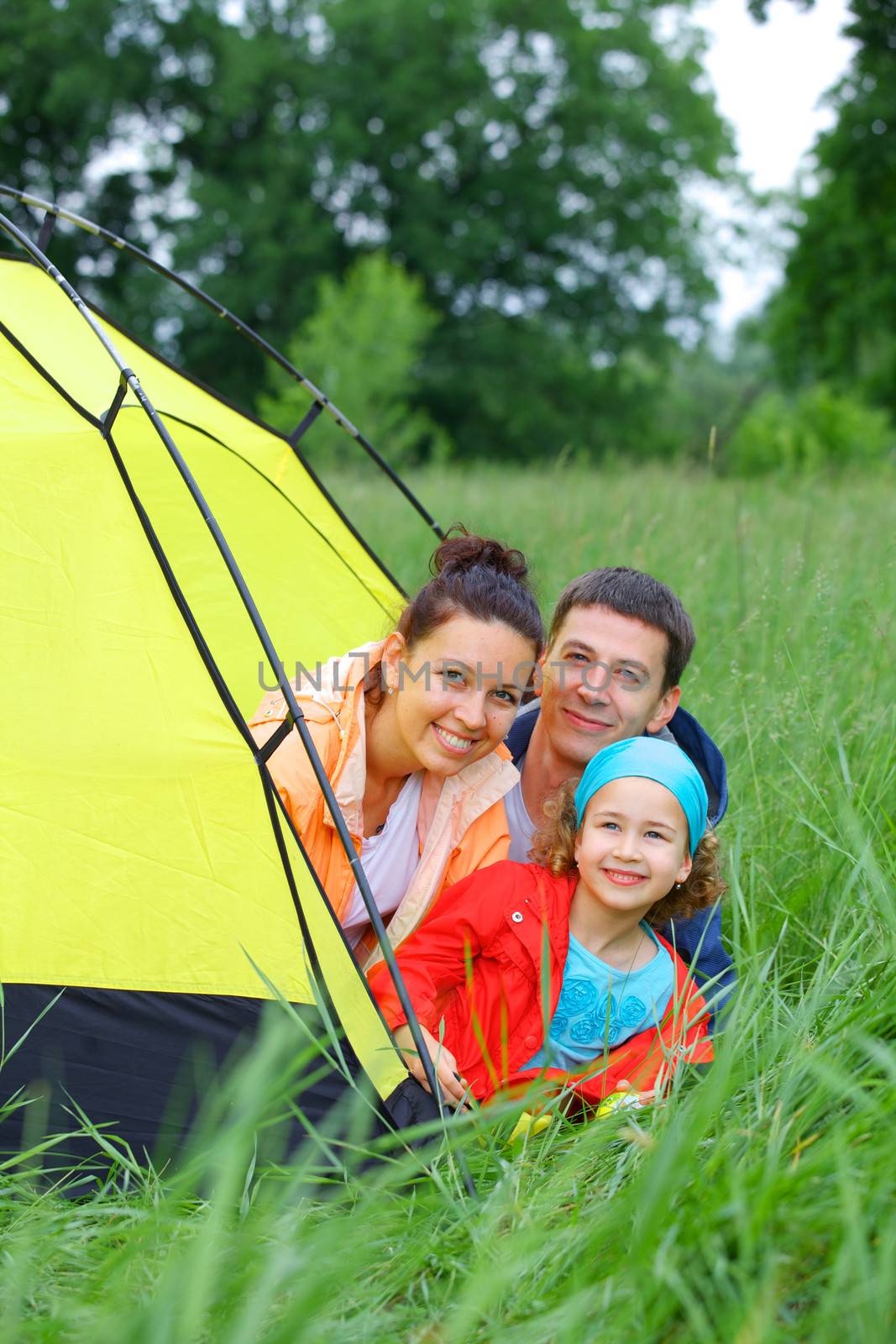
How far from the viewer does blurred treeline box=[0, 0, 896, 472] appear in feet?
61.1

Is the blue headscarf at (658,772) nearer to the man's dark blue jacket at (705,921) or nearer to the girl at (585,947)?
the girl at (585,947)

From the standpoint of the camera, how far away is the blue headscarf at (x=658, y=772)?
6.86 ft

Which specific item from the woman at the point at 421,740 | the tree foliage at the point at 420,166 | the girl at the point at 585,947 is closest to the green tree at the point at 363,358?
the tree foliage at the point at 420,166

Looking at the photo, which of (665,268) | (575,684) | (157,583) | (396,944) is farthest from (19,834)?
(665,268)

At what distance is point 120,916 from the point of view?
75.8 inches

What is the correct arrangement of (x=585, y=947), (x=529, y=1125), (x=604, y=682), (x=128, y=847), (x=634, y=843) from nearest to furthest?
(x=529, y=1125), (x=128, y=847), (x=634, y=843), (x=585, y=947), (x=604, y=682)

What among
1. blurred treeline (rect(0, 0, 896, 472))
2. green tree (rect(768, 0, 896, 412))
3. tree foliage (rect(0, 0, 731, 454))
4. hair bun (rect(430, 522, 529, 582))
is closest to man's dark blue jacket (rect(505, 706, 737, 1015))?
hair bun (rect(430, 522, 529, 582))

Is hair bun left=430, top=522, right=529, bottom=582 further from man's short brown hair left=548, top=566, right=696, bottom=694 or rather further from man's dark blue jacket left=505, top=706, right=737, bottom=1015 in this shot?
man's dark blue jacket left=505, top=706, right=737, bottom=1015

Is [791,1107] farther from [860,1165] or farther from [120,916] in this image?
[120,916]

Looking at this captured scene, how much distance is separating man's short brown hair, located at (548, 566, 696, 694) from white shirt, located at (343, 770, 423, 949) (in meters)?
0.51

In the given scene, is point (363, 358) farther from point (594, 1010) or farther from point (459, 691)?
point (594, 1010)

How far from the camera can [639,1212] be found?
1312 mm

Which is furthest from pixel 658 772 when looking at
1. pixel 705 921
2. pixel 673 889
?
pixel 705 921

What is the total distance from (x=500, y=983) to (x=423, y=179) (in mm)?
18854
